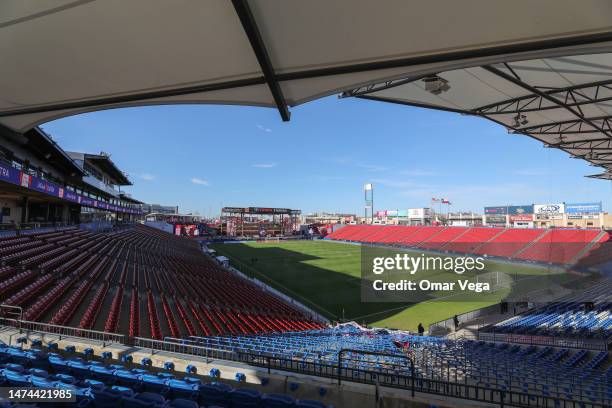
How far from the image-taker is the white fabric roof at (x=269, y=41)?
2742 mm

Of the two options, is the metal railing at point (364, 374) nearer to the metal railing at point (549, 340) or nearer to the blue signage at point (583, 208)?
the metal railing at point (549, 340)

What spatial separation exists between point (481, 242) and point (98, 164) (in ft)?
190

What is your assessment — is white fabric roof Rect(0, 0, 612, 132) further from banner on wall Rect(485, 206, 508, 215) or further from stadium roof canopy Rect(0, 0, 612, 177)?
banner on wall Rect(485, 206, 508, 215)

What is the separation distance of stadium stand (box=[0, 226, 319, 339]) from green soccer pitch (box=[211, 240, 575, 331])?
3.81m

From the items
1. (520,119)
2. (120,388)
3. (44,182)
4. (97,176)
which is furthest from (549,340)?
(97,176)

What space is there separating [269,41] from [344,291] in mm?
23982

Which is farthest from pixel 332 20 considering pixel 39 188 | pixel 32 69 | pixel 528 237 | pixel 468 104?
pixel 528 237

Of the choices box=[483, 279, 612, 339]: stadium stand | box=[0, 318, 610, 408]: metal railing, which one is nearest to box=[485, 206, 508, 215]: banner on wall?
box=[483, 279, 612, 339]: stadium stand

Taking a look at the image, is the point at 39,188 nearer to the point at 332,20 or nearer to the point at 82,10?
the point at 82,10

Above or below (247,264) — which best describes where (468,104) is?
above

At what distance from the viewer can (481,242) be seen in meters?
48.3

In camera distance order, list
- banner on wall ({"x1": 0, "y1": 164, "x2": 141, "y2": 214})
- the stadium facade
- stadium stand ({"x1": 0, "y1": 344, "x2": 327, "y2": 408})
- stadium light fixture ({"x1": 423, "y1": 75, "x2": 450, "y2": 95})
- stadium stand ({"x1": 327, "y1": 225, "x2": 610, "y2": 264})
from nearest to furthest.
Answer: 1. stadium stand ({"x1": 0, "y1": 344, "x2": 327, "y2": 408})
2. stadium light fixture ({"x1": 423, "y1": 75, "x2": 450, "y2": 95})
3. banner on wall ({"x1": 0, "y1": 164, "x2": 141, "y2": 214})
4. the stadium facade
5. stadium stand ({"x1": 327, "y1": 225, "x2": 610, "y2": 264})

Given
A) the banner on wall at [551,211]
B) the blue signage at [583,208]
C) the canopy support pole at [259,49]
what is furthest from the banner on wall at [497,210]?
the canopy support pole at [259,49]

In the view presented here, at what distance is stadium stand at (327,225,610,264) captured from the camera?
39.5 m
